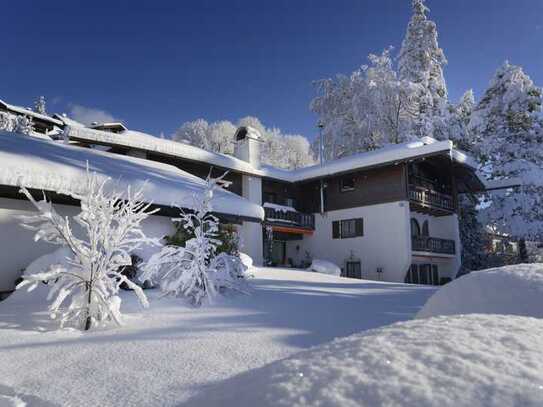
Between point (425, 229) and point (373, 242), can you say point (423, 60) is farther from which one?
point (373, 242)

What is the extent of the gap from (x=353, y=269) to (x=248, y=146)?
27.6 ft

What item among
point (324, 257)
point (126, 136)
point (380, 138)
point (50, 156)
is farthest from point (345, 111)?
point (50, 156)

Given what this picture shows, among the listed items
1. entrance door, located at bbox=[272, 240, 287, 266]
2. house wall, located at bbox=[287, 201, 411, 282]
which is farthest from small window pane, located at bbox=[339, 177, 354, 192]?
entrance door, located at bbox=[272, 240, 287, 266]

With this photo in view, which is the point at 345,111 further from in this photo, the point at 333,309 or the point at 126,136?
the point at 333,309

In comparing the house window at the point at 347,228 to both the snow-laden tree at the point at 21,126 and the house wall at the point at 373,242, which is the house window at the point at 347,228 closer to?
the house wall at the point at 373,242

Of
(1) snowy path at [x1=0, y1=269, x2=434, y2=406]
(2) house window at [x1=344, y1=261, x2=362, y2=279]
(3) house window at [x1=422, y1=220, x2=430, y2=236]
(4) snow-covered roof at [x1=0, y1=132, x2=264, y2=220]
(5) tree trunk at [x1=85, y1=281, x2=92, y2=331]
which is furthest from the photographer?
(3) house window at [x1=422, y1=220, x2=430, y2=236]

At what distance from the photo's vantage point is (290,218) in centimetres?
2184

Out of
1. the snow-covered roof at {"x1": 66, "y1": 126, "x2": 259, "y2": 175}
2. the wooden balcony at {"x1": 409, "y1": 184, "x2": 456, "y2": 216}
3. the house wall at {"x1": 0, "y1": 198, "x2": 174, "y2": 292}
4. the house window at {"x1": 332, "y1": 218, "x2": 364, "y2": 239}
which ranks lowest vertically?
the house wall at {"x1": 0, "y1": 198, "x2": 174, "y2": 292}

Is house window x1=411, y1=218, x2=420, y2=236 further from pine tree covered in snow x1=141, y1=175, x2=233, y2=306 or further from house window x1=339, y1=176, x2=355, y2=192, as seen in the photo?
pine tree covered in snow x1=141, y1=175, x2=233, y2=306

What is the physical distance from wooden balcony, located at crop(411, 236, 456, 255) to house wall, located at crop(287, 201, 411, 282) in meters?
0.83

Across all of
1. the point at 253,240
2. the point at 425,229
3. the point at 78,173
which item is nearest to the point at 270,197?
the point at 253,240

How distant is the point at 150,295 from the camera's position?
789cm

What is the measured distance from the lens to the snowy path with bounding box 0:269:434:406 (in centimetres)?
332

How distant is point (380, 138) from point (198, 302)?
25.5 m
